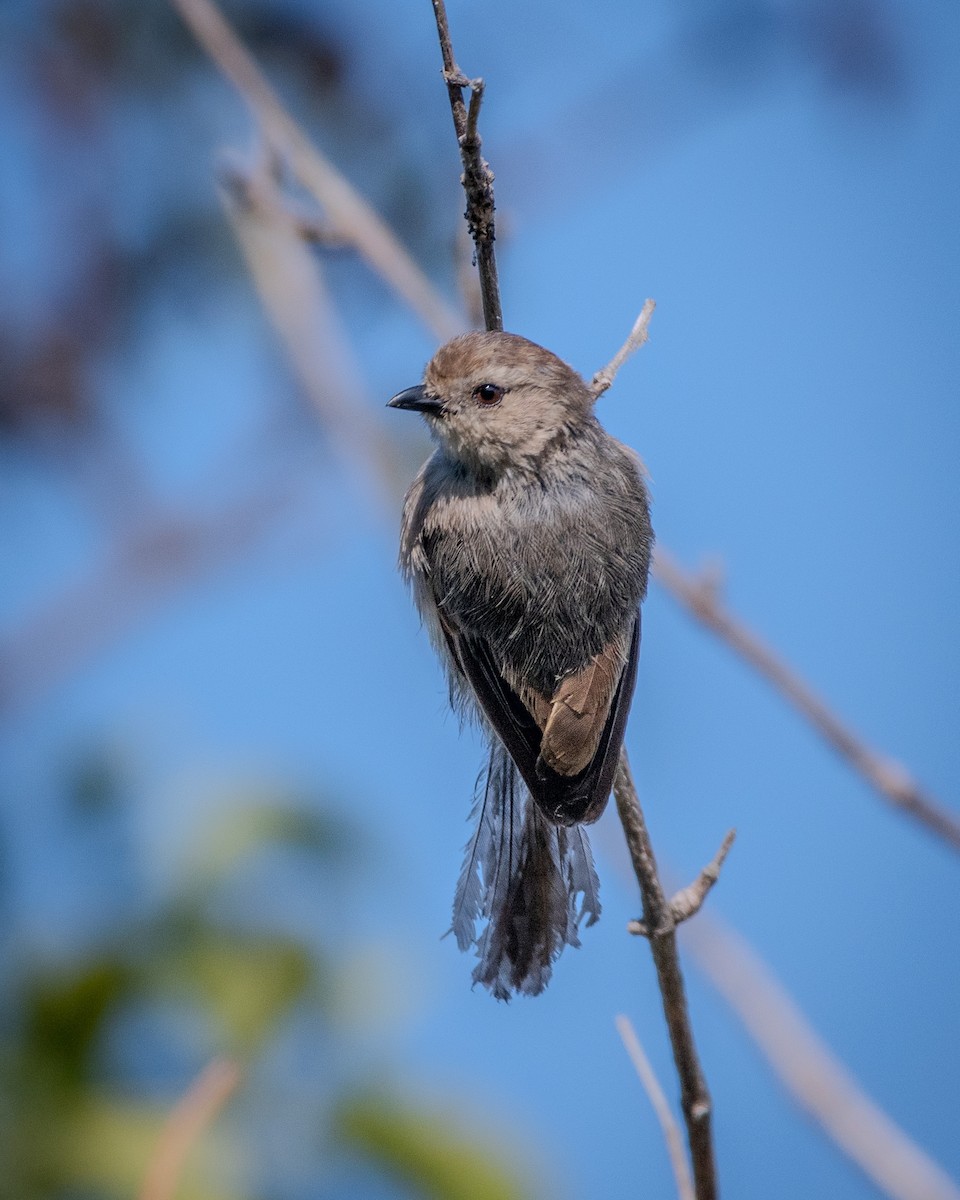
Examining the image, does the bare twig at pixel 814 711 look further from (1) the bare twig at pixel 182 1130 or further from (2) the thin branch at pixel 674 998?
(1) the bare twig at pixel 182 1130

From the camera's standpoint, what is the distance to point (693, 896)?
223cm

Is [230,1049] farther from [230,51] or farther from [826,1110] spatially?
[230,51]

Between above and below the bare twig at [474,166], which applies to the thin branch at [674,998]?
below

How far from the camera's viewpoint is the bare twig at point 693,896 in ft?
7.26

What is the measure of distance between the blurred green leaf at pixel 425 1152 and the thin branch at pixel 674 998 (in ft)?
1.96

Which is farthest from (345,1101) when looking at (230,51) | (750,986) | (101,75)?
(101,75)

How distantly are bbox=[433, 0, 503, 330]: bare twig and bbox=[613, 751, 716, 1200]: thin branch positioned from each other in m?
0.91

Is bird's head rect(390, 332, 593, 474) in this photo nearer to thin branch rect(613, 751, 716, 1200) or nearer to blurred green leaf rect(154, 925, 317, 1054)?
thin branch rect(613, 751, 716, 1200)

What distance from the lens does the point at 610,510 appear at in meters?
2.87

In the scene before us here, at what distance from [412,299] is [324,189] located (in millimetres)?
288

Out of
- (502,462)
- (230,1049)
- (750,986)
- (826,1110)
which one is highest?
(502,462)

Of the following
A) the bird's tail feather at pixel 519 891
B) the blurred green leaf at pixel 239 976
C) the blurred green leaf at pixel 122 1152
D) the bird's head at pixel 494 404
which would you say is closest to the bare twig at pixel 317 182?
the bird's head at pixel 494 404

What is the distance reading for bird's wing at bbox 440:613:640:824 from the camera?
2414 millimetres

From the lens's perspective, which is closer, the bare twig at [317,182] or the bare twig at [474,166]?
the bare twig at [474,166]
